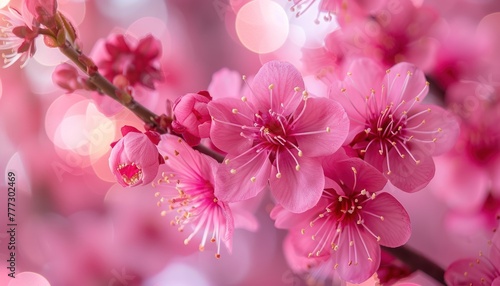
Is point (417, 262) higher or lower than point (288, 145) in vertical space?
lower

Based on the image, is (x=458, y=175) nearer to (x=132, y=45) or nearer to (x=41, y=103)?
(x=132, y=45)

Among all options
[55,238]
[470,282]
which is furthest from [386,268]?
[55,238]

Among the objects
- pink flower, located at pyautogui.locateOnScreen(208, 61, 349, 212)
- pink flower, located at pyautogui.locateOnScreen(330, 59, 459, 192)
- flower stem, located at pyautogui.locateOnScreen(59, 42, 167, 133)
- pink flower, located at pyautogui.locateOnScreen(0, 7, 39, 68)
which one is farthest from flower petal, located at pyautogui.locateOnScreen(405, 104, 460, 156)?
pink flower, located at pyautogui.locateOnScreen(0, 7, 39, 68)

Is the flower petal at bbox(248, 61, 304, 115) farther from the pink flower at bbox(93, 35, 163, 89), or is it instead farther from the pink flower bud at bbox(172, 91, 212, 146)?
the pink flower at bbox(93, 35, 163, 89)

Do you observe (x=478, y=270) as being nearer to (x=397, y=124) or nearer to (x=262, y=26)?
(x=397, y=124)

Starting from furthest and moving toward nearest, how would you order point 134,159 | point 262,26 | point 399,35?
point 262,26 → point 399,35 → point 134,159

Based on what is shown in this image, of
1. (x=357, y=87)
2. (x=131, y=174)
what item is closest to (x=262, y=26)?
(x=357, y=87)
